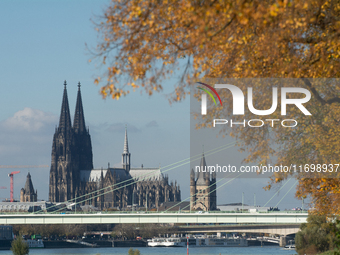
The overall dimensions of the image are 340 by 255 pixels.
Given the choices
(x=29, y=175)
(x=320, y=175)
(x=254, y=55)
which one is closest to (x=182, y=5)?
(x=254, y=55)

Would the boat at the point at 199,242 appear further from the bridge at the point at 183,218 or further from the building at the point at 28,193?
the building at the point at 28,193

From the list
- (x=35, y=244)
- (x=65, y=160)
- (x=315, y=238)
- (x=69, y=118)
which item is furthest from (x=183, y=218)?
(x=69, y=118)

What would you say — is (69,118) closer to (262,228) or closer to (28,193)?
(28,193)

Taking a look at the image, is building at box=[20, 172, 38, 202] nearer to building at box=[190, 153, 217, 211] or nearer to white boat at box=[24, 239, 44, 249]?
building at box=[190, 153, 217, 211]

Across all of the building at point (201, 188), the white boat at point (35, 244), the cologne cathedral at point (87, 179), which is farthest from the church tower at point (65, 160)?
the white boat at point (35, 244)

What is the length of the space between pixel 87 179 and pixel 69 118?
19600 millimetres

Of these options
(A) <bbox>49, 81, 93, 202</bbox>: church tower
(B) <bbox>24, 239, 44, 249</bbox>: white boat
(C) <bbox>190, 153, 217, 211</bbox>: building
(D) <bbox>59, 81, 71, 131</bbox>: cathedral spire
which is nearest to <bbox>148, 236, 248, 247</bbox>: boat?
(B) <bbox>24, 239, 44, 249</bbox>: white boat

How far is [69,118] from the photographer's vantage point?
171 m

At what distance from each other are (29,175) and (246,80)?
173 meters

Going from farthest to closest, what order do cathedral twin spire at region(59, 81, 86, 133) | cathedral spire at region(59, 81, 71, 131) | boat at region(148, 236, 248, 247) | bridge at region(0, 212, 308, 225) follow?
1. cathedral twin spire at region(59, 81, 86, 133)
2. cathedral spire at region(59, 81, 71, 131)
3. boat at region(148, 236, 248, 247)
4. bridge at region(0, 212, 308, 225)

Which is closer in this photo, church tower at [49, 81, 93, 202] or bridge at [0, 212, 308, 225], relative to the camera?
bridge at [0, 212, 308, 225]

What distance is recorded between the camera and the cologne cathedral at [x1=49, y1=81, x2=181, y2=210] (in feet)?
541

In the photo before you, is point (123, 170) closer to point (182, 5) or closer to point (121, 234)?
point (121, 234)

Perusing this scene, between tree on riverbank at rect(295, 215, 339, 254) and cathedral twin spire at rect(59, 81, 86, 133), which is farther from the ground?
cathedral twin spire at rect(59, 81, 86, 133)
